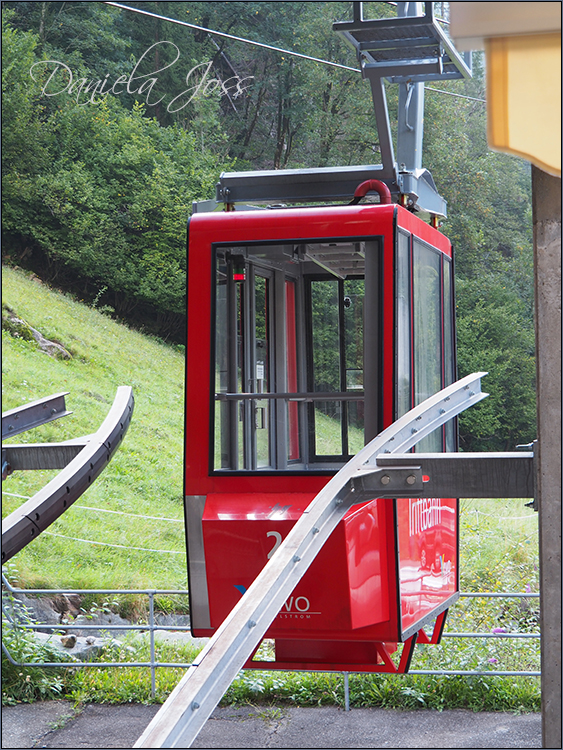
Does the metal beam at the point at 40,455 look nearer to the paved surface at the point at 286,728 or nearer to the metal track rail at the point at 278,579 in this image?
the metal track rail at the point at 278,579

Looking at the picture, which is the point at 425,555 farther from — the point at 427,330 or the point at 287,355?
the point at 287,355

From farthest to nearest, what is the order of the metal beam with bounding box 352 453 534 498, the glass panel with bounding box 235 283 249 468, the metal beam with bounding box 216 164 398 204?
the metal beam with bounding box 216 164 398 204
the glass panel with bounding box 235 283 249 468
the metal beam with bounding box 352 453 534 498

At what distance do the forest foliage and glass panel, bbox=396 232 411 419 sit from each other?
19443 millimetres

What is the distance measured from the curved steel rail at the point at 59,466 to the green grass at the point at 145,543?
386 centimetres

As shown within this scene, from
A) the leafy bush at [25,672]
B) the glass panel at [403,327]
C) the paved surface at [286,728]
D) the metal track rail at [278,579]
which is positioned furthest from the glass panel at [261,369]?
the leafy bush at [25,672]

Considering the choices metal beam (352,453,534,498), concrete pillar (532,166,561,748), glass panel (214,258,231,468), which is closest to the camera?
concrete pillar (532,166,561,748)

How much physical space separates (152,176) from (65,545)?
14.2 m

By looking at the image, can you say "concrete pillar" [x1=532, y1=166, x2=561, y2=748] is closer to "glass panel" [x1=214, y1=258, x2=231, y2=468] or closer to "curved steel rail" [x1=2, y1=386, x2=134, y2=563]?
"curved steel rail" [x1=2, y1=386, x2=134, y2=563]

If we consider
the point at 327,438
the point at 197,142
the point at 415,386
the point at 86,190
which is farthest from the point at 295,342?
the point at 197,142

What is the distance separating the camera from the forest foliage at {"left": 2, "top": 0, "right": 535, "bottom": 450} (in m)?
23.9

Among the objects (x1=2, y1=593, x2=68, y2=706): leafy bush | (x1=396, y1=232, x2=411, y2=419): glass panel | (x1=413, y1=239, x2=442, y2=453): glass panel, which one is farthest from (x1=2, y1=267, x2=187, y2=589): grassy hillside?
(x1=396, y1=232, x2=411, y2=419): glass panel

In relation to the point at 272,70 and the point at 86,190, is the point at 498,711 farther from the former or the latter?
the point at 272,70

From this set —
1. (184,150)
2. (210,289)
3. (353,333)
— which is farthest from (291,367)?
(184,150)

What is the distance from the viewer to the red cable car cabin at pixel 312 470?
4.09 metres
